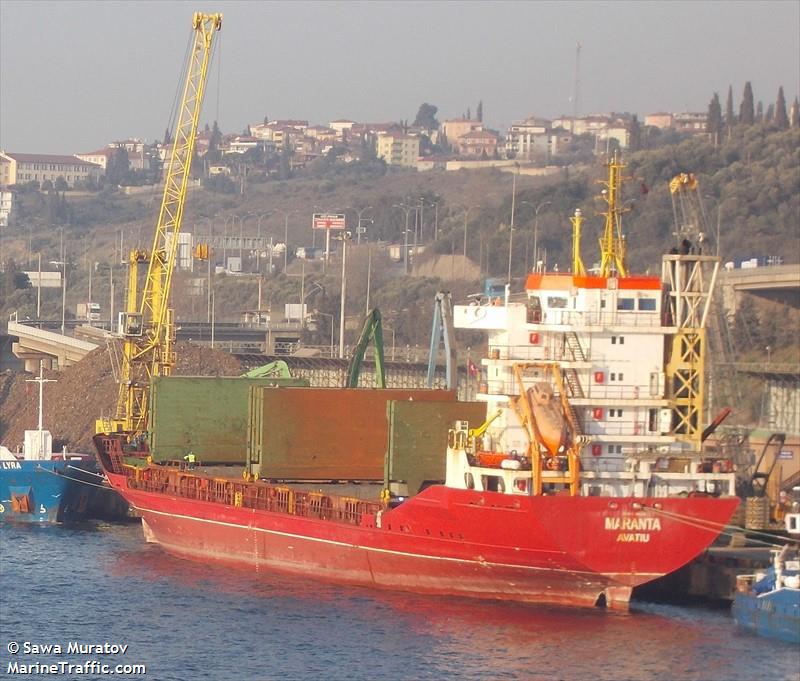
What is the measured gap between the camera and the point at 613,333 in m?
38.9

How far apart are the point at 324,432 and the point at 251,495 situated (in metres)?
2.71

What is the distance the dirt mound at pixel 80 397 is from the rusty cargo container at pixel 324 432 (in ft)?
105

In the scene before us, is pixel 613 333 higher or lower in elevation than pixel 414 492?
higher

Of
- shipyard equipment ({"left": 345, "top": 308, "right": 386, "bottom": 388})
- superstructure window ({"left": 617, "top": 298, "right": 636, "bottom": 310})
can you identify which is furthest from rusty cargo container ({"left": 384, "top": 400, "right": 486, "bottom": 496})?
shipyard equipment ({"left": 345, "top": 308, "right": 386, "bottom": 388})

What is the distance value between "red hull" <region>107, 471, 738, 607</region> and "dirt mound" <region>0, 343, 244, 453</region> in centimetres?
3719

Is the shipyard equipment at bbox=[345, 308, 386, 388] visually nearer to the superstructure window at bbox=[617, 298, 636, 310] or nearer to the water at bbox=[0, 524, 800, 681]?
the water at bbox=[0, 524, 800, 681]

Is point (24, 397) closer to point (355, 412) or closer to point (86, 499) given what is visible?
point (86, 499)

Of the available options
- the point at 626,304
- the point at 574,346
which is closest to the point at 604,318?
the point at 626,304

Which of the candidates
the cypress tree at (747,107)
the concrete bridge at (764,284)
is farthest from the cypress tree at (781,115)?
the concrete bridge at (764,284)

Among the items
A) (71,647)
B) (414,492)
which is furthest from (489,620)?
(71,647)

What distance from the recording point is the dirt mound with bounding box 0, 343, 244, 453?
78.8m

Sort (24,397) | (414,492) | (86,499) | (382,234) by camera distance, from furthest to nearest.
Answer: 1. (382,234)
2. (24,397)
3. (86,499)
4. (414,492)

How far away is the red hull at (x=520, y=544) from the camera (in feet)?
120

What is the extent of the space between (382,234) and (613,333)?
135692 millimetres
